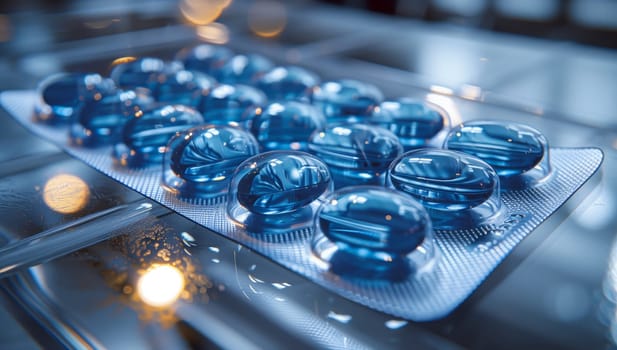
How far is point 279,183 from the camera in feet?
1.77

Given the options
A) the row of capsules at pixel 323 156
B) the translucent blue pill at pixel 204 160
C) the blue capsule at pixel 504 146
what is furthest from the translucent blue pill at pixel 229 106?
the blue capsule at pixel 504 146

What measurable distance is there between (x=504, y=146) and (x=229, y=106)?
1.15 ft

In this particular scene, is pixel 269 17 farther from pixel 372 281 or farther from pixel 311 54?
pixel 372 281

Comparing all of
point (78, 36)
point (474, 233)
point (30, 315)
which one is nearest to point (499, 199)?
point (474, 233)

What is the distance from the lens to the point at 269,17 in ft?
4.91

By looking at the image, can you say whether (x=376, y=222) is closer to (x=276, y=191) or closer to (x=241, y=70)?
(x=276, y=191)

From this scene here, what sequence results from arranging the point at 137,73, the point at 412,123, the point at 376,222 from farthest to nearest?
1. the point at 137,73
2. the point at 412,123
3. the point at 376,222

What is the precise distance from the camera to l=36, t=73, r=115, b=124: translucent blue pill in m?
0.81

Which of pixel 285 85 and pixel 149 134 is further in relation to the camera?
pixel 285 85

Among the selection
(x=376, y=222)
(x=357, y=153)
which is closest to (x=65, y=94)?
(x=357, y=153)

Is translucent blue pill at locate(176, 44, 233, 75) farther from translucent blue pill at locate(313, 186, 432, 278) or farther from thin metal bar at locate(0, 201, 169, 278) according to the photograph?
translucent blue pill at locate(313, 186, 432, 278)

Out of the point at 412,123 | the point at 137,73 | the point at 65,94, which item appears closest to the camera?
the point at 412,123

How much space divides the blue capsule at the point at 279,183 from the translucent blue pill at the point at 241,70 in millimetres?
400

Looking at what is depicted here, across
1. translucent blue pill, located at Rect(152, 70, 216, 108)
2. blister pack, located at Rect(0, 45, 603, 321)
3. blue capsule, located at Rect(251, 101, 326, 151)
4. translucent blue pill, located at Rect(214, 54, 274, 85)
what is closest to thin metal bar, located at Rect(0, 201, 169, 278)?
blister pack, located at Rect(0, 45, 603, 321)
